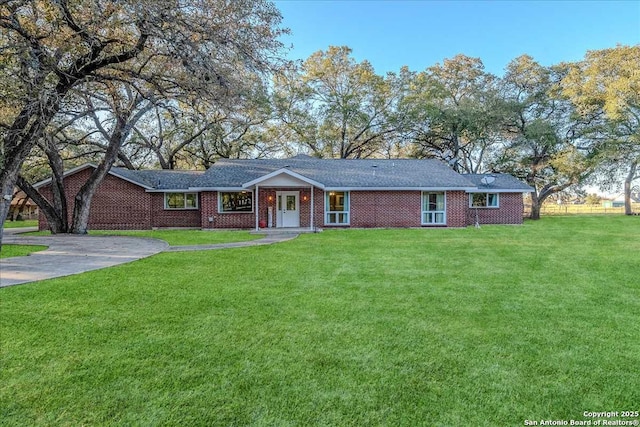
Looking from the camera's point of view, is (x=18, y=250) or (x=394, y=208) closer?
(x=18, y=250)

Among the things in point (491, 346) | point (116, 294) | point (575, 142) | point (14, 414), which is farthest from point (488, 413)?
point (575, 142)

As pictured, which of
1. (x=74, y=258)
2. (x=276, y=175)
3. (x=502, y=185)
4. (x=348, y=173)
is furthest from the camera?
(x=502, y=185)

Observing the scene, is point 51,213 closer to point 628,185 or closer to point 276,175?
point 276,175

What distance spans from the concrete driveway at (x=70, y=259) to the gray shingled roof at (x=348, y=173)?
22.7 ft

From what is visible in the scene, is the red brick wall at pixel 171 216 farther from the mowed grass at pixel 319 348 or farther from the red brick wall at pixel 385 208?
the mowed grass at pixel 319 348

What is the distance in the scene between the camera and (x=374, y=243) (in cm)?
1135

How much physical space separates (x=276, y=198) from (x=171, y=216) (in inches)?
234

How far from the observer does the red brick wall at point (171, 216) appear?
18.5 meters

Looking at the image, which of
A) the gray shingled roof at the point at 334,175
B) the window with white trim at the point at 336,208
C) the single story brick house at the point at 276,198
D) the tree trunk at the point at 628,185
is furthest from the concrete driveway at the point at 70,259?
the tree trunk at the point at 628,185

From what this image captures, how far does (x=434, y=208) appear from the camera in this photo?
18.2 meters

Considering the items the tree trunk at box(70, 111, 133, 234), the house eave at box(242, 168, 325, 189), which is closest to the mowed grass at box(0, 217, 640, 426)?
the house eave at box(242, 168, 325, 189)

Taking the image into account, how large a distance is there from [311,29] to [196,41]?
9454mm

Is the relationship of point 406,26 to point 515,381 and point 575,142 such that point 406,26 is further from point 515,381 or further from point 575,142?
point 515,381

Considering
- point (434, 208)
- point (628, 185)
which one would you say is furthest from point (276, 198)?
point (628, 185)
